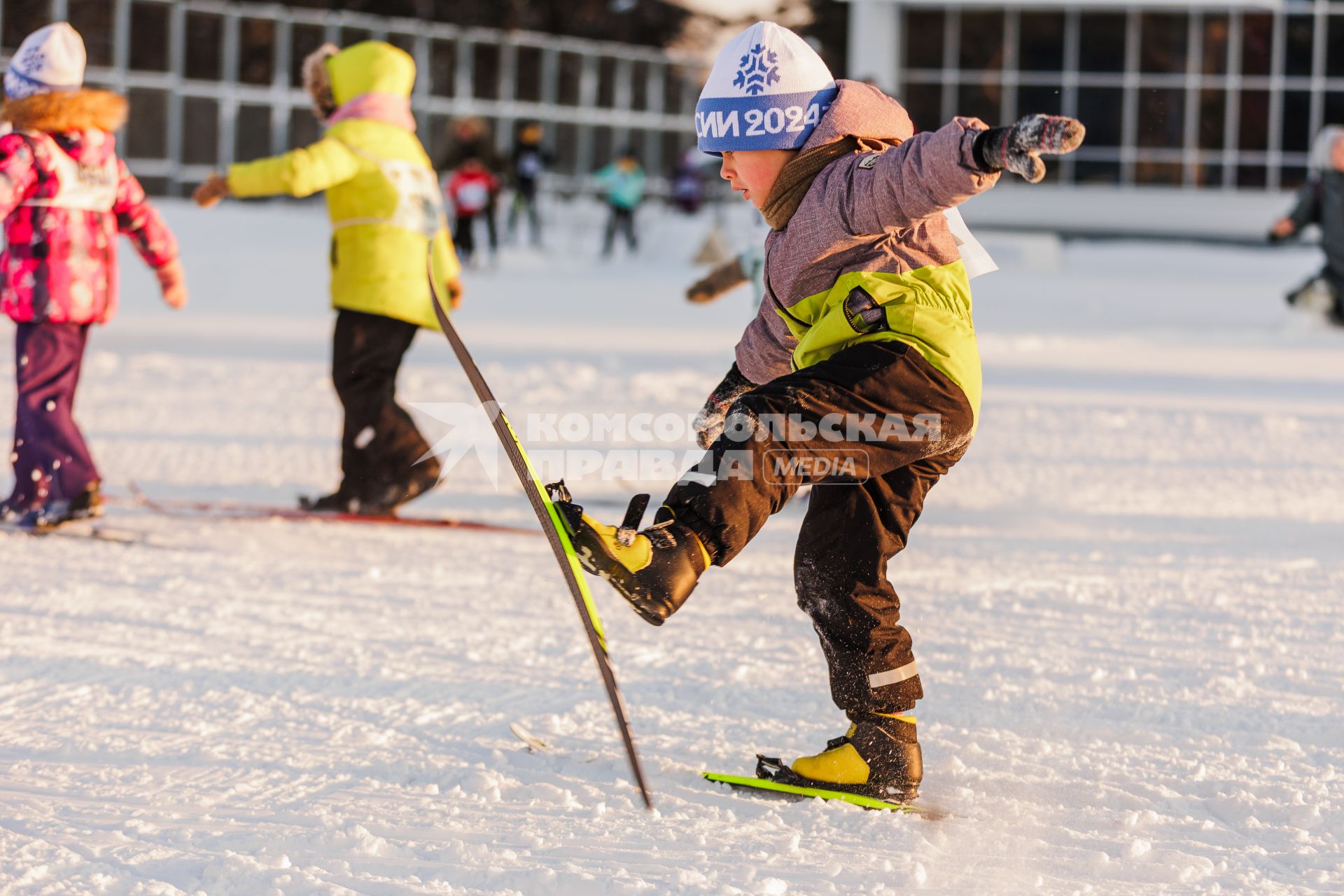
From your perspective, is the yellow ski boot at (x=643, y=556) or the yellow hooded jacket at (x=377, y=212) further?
the yellow hooded jacket at (x=377, y=212)

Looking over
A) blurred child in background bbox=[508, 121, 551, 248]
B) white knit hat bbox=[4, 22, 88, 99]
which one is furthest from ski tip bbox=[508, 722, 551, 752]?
blurred child in background bbox=[508, 121, 551, 248]

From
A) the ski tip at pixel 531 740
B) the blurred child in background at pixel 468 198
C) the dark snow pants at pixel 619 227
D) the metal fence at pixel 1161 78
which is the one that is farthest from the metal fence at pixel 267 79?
the ski tip at pixel 531 740

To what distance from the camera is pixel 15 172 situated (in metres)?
5.04

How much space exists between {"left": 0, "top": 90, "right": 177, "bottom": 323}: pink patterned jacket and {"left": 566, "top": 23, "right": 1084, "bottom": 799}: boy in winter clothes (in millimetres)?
2987

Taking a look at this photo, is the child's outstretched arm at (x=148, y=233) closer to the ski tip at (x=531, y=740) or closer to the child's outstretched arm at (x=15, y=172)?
the child's outstretched arm at (x=15, y=172)

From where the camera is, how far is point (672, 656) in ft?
13.0

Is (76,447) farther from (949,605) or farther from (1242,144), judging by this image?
(1242,144)

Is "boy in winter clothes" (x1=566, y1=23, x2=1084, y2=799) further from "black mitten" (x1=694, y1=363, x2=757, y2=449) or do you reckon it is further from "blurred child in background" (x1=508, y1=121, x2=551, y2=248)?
"blurred child in background" (x1=508, y1=121, x2=551, y2=248)

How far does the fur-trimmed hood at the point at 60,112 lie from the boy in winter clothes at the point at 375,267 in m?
0.76

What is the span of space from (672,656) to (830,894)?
158cm

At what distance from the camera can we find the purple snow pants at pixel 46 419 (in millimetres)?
5266

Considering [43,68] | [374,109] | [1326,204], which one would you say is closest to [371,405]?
[374,109]

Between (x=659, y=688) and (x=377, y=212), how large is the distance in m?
2.59

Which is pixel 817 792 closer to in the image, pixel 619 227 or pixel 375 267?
pixel 375 267
